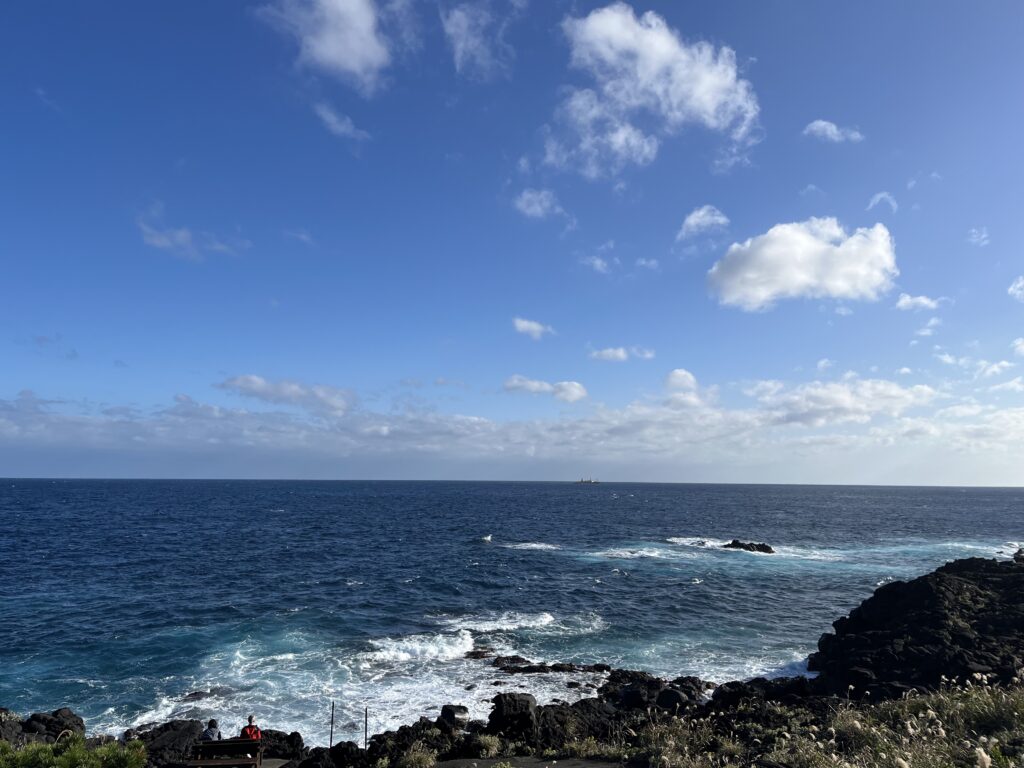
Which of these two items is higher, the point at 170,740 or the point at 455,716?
the point at 170,740

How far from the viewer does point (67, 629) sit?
110 ft

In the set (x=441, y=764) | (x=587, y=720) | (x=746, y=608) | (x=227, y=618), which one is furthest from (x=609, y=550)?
(x=441, y=764)

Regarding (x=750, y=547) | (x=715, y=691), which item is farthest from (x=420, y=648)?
(x=750, y=547)

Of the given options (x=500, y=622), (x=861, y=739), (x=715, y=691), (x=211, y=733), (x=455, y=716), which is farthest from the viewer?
(x=500, y=622)

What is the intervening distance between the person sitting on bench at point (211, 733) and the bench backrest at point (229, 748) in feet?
13.2

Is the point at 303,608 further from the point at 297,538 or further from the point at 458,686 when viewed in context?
the point at 297,538

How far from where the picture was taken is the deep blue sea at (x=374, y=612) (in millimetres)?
25234

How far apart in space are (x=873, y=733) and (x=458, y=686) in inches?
693

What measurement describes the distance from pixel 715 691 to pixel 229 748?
57.9 ft

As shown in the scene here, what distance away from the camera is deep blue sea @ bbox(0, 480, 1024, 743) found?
25234 millimetres

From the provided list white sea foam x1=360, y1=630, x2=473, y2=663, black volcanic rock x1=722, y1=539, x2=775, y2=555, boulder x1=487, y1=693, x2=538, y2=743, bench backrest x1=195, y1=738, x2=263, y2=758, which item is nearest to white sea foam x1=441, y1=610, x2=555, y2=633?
white sea foam x1=360, y1=630, x2=473, y2=663

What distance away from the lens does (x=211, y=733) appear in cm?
2039

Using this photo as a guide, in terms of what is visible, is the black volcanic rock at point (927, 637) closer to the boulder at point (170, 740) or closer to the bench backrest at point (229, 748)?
the bench backrest at point (229, 748)

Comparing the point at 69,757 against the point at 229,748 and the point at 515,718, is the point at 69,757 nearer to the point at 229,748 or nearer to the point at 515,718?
the point at 229,748
